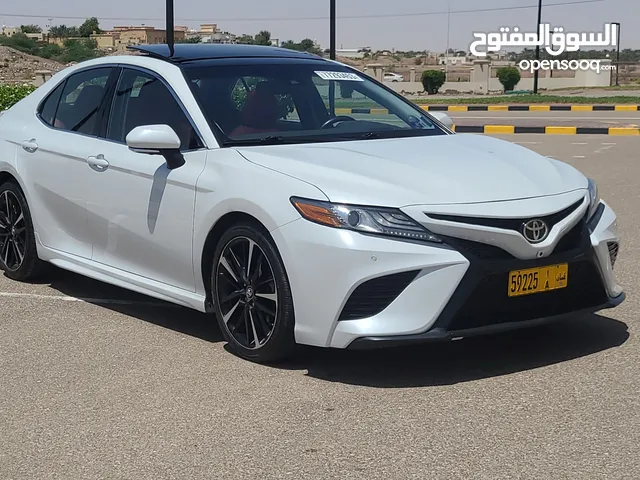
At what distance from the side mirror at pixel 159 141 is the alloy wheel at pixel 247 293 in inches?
25.8

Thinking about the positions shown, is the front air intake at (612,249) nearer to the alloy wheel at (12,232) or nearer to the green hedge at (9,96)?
the alloy wheel at (12,232)

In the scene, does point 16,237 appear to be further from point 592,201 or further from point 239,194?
point 592,201

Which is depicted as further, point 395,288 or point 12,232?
point 12,232

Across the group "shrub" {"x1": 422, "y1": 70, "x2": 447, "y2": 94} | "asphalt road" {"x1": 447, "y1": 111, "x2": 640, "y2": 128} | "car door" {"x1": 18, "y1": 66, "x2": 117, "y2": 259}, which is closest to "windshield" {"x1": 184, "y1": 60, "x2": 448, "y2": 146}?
"car door" {"x1": 18, "y1": 66, "x2": 117, "y2": 259}

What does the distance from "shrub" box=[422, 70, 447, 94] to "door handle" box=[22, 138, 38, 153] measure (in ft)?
145

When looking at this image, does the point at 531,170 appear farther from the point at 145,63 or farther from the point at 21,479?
the point at 21,479

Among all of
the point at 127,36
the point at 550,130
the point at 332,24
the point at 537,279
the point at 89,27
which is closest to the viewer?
the point at 537,279

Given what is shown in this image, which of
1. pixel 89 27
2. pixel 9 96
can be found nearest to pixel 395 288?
pixel 9 96

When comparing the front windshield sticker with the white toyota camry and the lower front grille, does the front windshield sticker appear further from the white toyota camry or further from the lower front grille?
the lower front grille

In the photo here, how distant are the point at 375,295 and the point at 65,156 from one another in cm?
271

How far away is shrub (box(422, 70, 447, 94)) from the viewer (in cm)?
5006

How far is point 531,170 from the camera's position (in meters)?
5.28

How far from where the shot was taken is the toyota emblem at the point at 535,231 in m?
4.79

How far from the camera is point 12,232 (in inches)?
284
